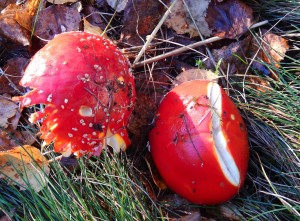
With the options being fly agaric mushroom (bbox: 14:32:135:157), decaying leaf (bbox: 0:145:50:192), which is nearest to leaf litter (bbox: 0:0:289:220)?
A: decaying leaf (bbox: 0:145:50:192)

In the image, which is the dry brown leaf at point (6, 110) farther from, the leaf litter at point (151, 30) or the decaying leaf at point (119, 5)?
the decaying leaf at point (119, 5)

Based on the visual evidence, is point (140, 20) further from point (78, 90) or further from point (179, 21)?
point (78, 90)

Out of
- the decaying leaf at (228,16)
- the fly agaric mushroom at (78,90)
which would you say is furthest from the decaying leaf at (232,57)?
the fly agaric mushroom at (78,90)

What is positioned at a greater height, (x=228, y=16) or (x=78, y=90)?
(x=78, y=90)

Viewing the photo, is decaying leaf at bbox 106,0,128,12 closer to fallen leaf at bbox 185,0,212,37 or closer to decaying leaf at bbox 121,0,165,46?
decaying leaf at bbox 121,0,165,46

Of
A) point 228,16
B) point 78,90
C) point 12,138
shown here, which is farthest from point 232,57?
point 12,138

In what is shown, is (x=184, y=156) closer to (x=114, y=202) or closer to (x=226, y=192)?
(x=226, y=192)
